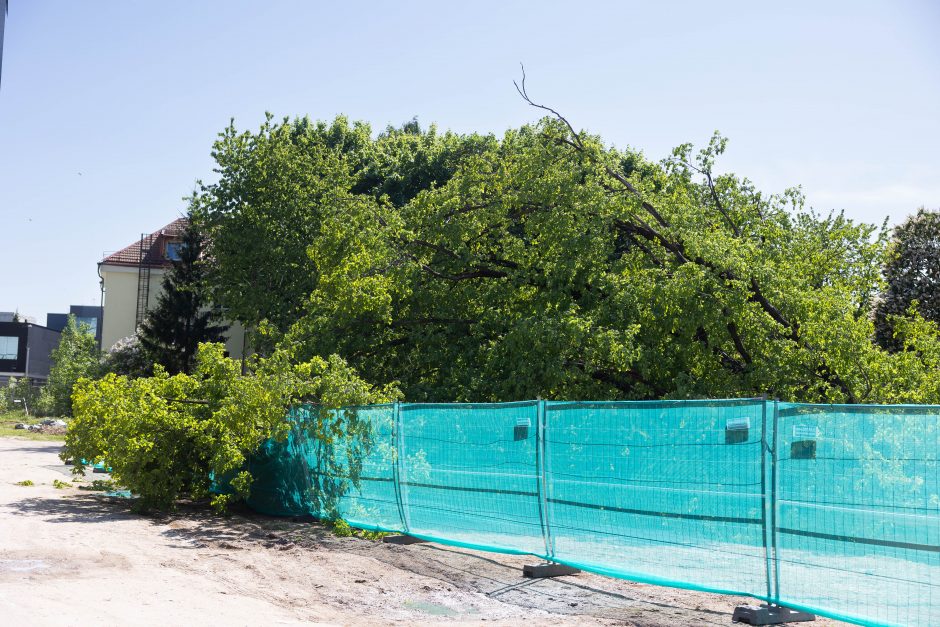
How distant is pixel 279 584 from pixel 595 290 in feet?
29.7

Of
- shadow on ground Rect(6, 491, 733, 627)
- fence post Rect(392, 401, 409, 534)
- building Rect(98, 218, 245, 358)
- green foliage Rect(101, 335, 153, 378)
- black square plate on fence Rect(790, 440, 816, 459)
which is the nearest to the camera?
black square plate on fence Rect(790, 440, 816, 459)

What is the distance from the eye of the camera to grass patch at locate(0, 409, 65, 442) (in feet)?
126

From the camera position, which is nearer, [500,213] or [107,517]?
[107,517]

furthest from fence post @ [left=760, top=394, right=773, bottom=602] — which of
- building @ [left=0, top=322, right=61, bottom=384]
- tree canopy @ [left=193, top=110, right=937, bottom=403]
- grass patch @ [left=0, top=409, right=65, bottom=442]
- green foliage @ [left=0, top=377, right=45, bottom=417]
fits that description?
building @ [left=0, top=322, right=61, bottom=384]

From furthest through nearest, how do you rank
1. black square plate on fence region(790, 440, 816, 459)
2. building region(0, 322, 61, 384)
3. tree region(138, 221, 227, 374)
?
building region(0, 322, 61, 384), tree region(138, 221, 227, 374), black square plate on fence region(790, 440, 816, 459)

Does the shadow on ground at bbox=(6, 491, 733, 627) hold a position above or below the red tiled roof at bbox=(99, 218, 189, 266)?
below

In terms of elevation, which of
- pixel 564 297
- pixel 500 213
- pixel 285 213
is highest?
pixel 285 213

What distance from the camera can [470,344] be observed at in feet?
57.5

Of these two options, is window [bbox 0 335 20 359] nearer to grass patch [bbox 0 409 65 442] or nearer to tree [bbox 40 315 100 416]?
tree [bbox 40 315 100 416]

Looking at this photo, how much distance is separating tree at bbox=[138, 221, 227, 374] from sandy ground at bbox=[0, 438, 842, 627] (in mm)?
27674

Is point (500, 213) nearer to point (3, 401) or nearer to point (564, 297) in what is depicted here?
point (564, 297)

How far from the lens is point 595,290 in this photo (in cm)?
1630

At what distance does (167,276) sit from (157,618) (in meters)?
35.9

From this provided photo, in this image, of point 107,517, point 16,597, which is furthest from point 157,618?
point 107,517
